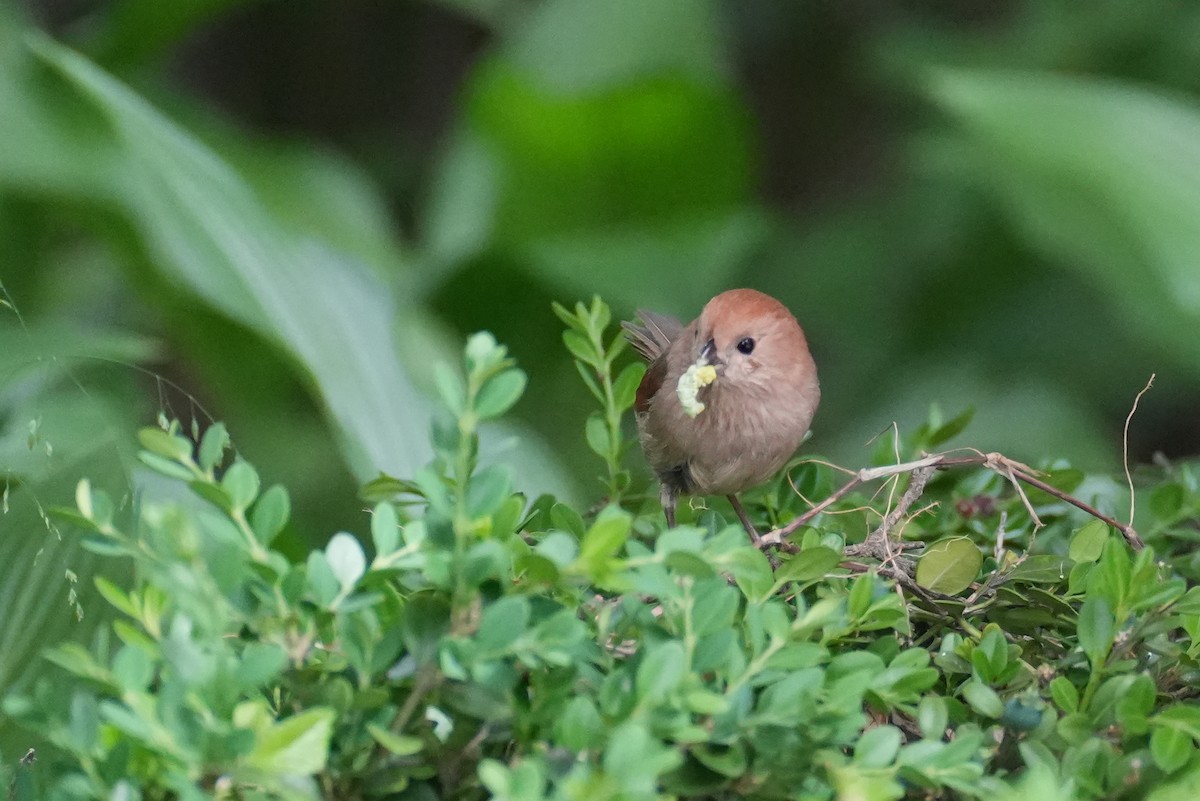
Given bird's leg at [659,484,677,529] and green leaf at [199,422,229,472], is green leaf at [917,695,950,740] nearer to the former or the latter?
green leaf at [199,422,229,472]

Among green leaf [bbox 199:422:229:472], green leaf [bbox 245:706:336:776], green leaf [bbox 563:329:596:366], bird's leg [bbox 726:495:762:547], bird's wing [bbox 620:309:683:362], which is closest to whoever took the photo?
green leaf [bbox 245:706:336:776]

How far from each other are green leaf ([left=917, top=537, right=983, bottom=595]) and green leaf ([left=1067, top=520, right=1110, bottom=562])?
0.26ft

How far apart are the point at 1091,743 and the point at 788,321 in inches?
34.0

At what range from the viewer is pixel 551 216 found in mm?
2990

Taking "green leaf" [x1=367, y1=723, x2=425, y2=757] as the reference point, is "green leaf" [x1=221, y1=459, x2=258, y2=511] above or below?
above

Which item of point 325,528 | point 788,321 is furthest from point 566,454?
point 788,321

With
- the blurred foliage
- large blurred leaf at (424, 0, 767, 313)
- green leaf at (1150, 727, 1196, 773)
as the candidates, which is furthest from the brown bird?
large blurred leaf at (424, 0, 767, 313)

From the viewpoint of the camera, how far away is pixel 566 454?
117 inches

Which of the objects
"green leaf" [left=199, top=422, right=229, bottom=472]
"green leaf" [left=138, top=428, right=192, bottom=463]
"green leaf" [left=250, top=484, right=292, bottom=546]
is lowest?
"green leaf" [left=250, top=484, right=292, bottom=546]

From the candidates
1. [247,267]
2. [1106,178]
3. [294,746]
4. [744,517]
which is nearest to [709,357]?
[744,517]

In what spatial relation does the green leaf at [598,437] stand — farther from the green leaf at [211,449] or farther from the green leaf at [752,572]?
the green leaf at [211,449]

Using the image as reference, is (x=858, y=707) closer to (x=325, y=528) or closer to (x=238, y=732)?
(x=238, y=732)

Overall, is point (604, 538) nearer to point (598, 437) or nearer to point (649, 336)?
point (598, 437)

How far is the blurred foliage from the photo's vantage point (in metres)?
2.18
